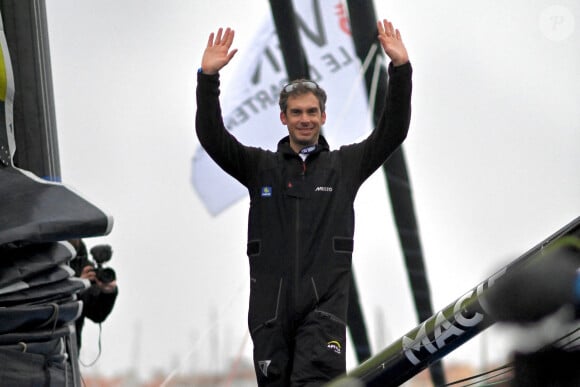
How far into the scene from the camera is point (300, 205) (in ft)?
8.44

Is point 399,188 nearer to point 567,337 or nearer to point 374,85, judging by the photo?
point 374,85

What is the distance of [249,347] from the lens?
642 cm

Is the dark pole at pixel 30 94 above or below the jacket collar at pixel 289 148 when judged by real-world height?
above

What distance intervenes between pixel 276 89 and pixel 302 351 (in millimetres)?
4472

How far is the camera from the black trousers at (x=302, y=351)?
242cm

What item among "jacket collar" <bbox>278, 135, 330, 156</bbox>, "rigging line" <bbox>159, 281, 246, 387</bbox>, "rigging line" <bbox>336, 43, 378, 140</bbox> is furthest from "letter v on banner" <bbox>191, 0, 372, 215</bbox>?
"jacket collar" <bbox>278, 135, 330, 156</bbox>

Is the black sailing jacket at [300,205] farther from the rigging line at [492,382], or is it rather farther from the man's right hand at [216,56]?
the rigging line at [492,382]

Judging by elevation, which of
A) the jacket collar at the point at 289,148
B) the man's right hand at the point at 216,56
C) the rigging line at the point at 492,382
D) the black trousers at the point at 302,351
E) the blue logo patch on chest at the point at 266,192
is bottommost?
the black trousers at the point at 302,351

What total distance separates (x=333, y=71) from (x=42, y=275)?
452 cm

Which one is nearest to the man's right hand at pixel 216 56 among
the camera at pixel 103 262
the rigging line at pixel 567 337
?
the rigging line at pixel 567 337

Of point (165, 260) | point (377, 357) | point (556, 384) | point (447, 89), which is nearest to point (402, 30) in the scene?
point (447, 89)

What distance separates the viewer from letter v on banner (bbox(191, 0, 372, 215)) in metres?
6.63

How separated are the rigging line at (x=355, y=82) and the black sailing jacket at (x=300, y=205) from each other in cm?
396

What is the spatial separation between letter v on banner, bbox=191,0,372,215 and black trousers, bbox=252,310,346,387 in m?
4.09
